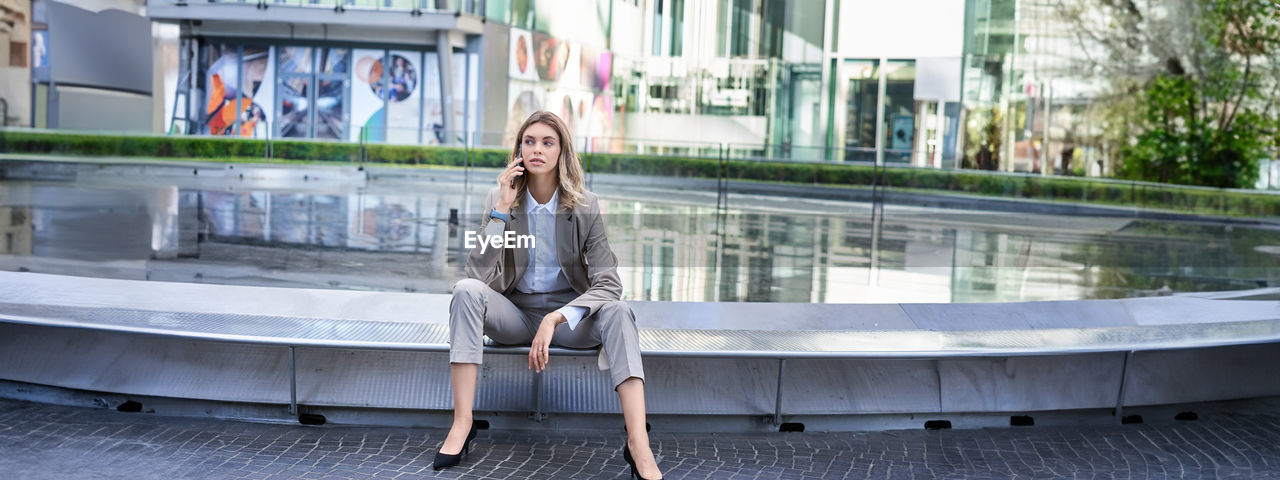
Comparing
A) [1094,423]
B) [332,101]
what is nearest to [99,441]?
[1094,423]

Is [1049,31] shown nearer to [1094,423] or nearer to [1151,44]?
[1151,44]

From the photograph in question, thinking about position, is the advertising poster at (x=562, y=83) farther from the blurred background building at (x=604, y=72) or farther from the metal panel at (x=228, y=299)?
the metal panel at (x=228, y=299)

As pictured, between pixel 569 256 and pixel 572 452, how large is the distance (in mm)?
771

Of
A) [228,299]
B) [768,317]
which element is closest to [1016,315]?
[768,317]

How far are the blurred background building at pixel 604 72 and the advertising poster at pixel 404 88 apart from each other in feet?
0.17

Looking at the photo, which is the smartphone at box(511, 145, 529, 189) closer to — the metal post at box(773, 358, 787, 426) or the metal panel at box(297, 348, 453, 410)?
the metal panel at box(297, 348, 453, 410)

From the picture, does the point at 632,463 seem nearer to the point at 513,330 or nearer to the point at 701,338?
the point at 513,330

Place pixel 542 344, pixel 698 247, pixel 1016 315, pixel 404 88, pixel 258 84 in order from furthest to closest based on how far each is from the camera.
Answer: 1. pixel 258 84
2. pixel 404 88
3. pixel 698 247
4. pixel 1016 315
5. pixel 542 344

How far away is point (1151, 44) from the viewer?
2367 centimetres

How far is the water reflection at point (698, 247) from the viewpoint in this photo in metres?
8.35

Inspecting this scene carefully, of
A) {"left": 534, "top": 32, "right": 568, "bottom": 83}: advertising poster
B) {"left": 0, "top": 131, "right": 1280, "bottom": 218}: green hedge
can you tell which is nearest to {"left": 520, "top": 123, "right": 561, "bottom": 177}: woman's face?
{"left": 0, "top": 131, "right": 1280, "bottom": 218}: green hedge

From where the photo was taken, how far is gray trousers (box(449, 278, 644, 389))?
4.10m

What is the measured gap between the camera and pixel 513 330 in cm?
435

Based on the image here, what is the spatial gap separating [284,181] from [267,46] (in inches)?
456
